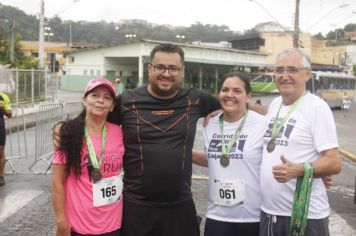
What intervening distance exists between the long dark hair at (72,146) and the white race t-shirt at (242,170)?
1.01 metres

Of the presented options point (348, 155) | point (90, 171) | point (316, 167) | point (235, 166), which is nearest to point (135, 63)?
point (348, 155)

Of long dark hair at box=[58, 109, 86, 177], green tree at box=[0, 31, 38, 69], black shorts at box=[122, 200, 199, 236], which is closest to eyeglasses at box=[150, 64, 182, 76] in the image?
long dark hair at box=[58, 109, 86, 177]

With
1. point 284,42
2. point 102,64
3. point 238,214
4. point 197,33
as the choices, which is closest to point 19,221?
point 238,214

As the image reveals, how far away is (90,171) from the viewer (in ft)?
11.5

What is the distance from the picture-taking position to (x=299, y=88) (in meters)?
3.44

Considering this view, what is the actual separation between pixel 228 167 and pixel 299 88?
793mm

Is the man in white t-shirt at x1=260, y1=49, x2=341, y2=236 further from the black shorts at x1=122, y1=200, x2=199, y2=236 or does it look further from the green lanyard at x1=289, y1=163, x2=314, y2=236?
the black shorts at x1=122, y1=200, x2=199, y2=236

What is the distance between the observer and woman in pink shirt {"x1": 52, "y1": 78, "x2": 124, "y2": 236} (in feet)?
11.3

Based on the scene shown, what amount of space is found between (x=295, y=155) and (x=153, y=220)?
1160mm

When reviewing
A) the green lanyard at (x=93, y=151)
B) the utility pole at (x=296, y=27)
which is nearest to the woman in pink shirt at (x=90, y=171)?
the green lanyard at (x=93, y=151)

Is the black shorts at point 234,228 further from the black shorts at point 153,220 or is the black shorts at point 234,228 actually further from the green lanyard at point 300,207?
the green lanyard at point 300,207

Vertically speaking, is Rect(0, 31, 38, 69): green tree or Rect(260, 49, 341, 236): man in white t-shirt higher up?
Rect(0, 31, 38, 69): green tree

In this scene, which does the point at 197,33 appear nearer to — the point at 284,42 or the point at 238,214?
the point at 284,42

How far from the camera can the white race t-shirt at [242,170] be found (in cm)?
370
